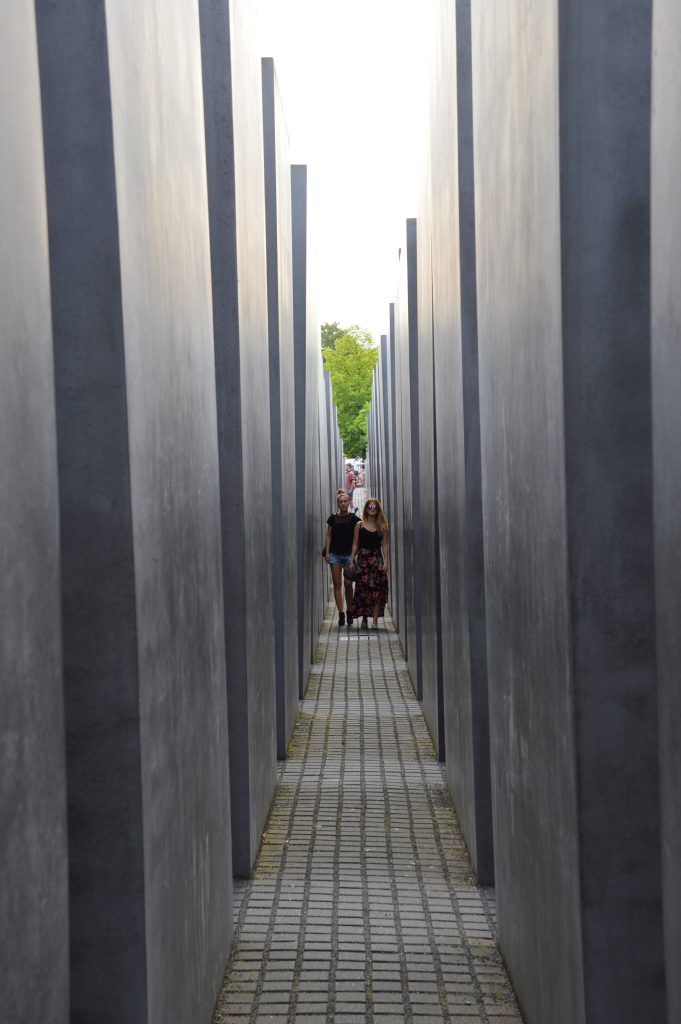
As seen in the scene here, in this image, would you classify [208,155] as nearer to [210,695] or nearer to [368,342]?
[210,695]

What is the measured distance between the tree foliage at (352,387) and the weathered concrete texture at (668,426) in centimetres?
7485

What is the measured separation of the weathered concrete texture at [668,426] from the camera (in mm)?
2639

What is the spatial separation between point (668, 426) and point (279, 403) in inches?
283

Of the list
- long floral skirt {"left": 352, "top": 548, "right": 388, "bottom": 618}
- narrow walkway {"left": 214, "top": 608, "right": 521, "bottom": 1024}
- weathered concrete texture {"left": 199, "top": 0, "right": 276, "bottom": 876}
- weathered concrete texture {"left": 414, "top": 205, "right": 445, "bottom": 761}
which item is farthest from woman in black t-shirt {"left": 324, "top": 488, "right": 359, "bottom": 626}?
weathered concrete texture {"left": 199, "top": 0, "right": 276, "bottom": 876}

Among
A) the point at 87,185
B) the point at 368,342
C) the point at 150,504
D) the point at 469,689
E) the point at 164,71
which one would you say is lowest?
the point at 469,689

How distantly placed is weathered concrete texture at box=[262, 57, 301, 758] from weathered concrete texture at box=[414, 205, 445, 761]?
3.64 ft

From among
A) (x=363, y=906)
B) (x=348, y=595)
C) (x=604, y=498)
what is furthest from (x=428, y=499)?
(x=348, y=595)

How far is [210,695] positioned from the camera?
17.0ft

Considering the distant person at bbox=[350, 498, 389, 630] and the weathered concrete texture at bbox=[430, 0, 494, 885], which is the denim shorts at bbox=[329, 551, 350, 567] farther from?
the weathered concrete texture at bbox=[430, 0, 494, 885]

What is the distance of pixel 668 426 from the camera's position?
2736 millimetres

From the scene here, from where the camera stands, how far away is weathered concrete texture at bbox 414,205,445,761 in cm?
953

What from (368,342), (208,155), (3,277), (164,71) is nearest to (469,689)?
(208,155)

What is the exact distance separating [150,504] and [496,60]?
7.71ft

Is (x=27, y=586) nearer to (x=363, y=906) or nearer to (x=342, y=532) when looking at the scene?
(x=363, y=906)
